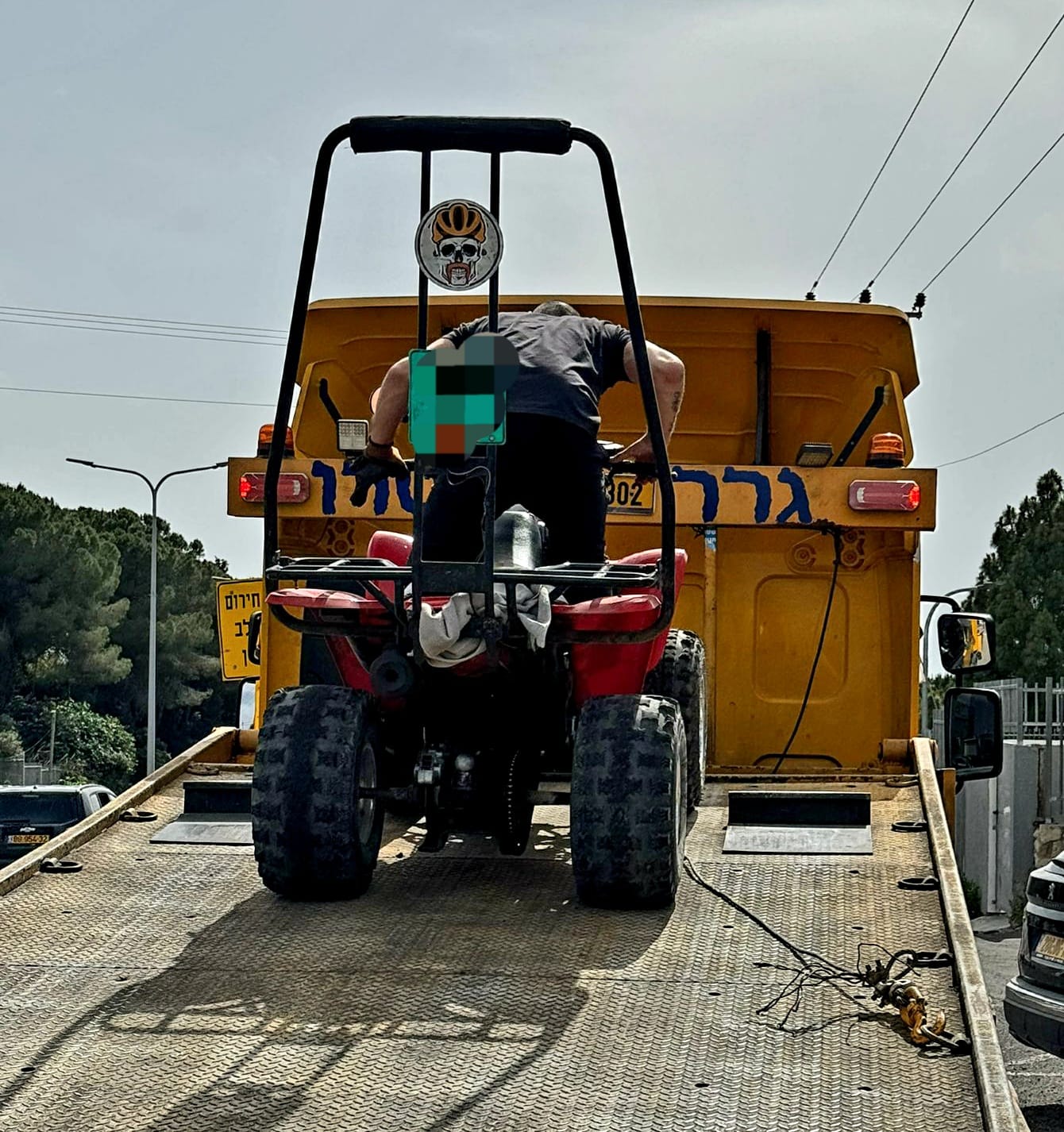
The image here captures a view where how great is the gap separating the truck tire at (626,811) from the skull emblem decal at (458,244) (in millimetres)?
1171

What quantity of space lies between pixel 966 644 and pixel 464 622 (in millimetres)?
2790

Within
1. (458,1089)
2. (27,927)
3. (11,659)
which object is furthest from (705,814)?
(11,659)

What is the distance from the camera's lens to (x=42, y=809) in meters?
18.6

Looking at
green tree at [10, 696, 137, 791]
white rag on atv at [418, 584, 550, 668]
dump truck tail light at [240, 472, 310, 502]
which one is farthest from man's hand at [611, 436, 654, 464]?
green tree at [10, 696, 137, 791]

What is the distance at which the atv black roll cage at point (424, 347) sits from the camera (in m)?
4.42

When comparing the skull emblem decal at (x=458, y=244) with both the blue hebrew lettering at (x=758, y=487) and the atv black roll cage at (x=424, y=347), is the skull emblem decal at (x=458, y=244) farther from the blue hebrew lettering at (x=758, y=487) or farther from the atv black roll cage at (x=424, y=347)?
the blue hebrew lettering at (x=758, y=487)

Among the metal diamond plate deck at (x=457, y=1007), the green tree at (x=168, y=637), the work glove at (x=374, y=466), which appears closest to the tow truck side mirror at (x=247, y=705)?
the work glove at (x=374, y=466)

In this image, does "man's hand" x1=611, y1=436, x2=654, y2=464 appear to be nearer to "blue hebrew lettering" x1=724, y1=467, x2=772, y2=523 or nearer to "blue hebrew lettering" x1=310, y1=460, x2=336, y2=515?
"blue hebrew lettering" x1=724, y1=467, x2=772, y2=523

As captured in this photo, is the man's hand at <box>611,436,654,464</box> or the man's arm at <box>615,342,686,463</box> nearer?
the man's arm at <box>615,342,686,463</box>

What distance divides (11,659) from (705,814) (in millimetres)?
55835

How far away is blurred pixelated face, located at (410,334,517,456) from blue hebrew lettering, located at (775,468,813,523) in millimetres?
3229

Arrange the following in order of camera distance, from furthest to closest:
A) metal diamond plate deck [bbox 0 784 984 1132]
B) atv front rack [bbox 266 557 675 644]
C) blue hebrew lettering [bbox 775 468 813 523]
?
blue hebrew lettering [bbox 775 468 813 523]
atv front rack [bbox 266 557 675 644]
metal diamond plate deck [bbox 0 784 984 1132]

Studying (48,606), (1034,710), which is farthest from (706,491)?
(48,606)

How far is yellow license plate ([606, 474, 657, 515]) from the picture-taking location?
7.51 metres
